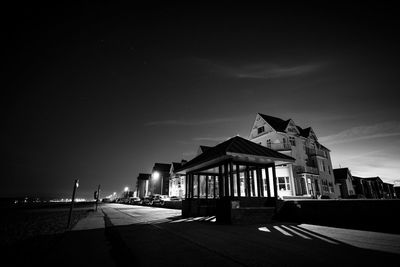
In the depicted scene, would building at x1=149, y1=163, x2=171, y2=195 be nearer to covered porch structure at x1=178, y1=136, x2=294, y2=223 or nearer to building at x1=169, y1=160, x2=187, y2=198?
building at x1=169, y1=160, x2=187, y2=198

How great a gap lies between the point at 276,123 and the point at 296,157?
627 centimetres

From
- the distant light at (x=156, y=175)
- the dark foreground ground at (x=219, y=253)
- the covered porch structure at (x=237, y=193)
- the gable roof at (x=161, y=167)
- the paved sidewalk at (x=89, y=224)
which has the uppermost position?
the gable roof at (x=161, y=167)

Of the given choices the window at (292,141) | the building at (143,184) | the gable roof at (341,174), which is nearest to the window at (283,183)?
the window at (292,141)

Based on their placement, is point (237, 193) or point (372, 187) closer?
point (237, 193)

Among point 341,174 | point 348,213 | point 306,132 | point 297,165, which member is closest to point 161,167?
point 306,132

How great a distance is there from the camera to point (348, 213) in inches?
368

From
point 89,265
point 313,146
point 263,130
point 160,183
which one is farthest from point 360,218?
point 160,183

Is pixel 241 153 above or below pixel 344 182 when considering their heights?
above

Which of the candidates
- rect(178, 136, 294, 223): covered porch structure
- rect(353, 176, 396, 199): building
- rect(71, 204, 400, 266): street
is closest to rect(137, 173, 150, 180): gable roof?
rect(353, 176, 396, 199): building

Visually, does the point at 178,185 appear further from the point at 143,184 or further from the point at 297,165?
the point at 143,184

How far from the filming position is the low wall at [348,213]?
315 inches

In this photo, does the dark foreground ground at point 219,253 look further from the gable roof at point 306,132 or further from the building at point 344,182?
the building at point 344,182

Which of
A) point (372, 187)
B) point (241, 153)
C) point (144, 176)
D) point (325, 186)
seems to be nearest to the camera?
point (241, 153)

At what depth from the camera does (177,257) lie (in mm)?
4402
